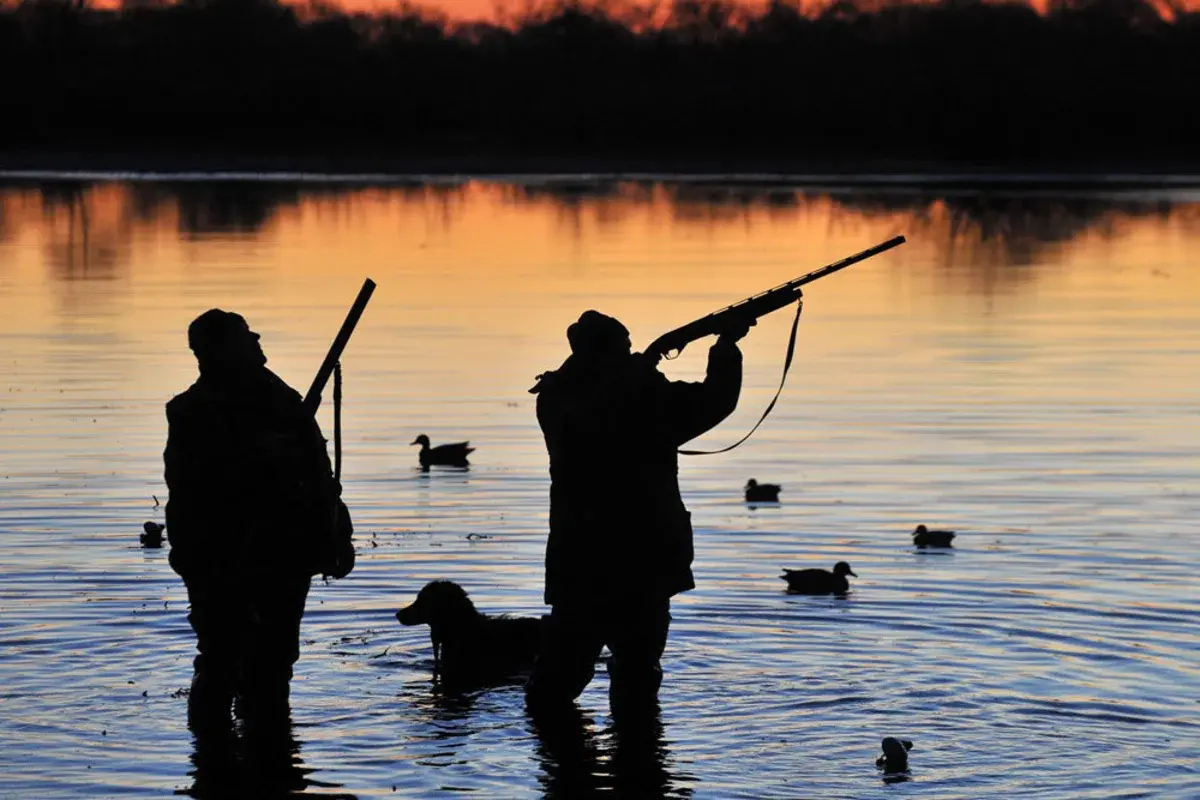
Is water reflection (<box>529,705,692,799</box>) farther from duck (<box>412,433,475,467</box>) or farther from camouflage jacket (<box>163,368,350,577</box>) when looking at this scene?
duck (<box>412,433,475,467</box>)

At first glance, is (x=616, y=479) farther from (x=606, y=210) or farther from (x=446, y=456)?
(x=606, y=210)

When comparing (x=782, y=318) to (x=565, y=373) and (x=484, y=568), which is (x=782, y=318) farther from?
(x=565, y=373)

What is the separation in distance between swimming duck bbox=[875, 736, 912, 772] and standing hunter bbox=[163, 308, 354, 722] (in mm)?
2402

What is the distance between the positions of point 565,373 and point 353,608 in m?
3.68

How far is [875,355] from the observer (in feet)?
92.0

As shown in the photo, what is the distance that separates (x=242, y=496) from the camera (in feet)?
31.8

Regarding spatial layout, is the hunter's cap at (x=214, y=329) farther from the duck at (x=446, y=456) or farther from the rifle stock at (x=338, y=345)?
the duck at (x=446, y=456)

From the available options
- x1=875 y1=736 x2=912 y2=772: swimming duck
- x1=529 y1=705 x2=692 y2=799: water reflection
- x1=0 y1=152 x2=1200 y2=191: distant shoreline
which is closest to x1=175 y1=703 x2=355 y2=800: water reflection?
x1=529 y1=705 x2=692 y2=799: water reflection

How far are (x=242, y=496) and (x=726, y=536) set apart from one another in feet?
21.6

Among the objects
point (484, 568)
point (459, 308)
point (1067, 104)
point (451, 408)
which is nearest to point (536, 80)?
point (1067, 104)

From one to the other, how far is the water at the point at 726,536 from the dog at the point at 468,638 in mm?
245

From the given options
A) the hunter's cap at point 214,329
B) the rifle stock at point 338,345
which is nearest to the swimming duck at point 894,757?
the rifle stock at point 338,345

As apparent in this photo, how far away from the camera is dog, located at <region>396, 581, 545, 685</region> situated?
37.9ft

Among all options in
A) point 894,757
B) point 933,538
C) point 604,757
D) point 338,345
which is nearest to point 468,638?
point 604,757
